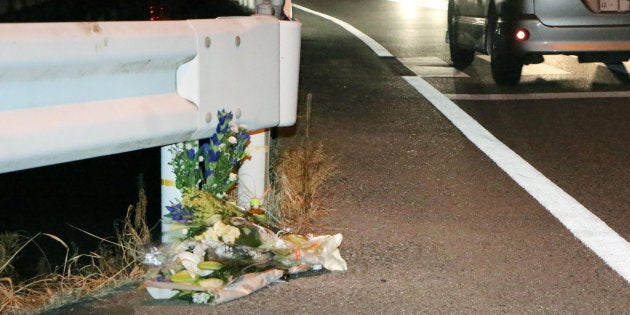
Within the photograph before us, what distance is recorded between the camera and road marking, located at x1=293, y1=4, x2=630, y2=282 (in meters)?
5.34

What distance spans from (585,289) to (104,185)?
91.4 inches

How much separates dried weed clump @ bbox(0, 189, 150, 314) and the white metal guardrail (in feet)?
1.81

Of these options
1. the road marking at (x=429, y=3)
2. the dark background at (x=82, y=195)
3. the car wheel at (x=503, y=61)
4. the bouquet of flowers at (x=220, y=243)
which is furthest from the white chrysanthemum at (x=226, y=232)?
the road marking at (x=429, y=3)

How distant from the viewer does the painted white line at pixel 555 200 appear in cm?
534

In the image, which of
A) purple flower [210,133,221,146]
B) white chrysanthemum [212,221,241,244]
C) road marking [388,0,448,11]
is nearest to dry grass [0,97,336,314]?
white chrysanthemum [212,221,241,244]

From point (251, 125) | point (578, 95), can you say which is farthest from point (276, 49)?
point (578, 95)

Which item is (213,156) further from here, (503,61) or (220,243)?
(503,61)

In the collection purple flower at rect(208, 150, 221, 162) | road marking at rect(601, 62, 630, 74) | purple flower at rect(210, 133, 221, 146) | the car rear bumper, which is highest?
purple flower at rect(210, 133, 221, 146)

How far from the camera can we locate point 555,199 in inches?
253

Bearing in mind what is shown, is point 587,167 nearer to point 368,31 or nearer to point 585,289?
point 585,289

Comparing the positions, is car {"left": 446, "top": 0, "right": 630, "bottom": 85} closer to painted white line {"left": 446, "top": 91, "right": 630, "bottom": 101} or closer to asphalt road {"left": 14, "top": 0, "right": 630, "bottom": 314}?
asphalt road {"left": 14, "top": 0, "right": 630, "bottom": 314}

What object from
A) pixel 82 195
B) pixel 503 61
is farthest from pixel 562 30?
pixel 82 195

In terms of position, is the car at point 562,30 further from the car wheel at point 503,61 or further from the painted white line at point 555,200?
the painted white line at point 555,200

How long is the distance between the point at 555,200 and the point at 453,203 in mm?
581
